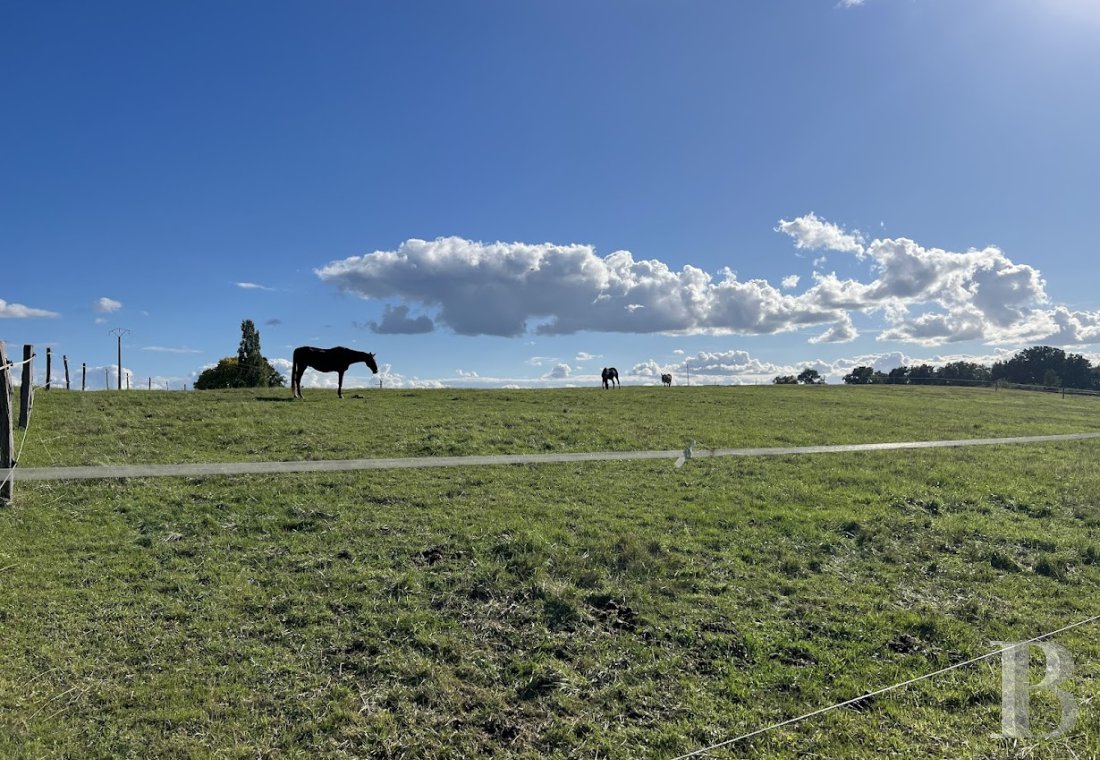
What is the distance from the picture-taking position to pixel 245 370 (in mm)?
68875

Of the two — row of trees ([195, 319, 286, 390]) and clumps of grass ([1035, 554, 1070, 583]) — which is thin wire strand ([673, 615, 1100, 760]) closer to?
clumps of grass ([1035, 554, 1070, 583])

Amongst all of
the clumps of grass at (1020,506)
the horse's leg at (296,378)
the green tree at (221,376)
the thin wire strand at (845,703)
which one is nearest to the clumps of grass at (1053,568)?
the thin wire strand at (845,703)

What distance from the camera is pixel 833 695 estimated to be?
5.01 m

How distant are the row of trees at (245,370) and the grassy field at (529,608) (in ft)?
189

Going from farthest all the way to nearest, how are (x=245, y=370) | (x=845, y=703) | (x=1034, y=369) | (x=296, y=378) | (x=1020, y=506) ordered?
(x=1034, y=369) < (x=245, y=370) < (x=296, y=378) < (x=1020, y=506) < (x=845, y=703)

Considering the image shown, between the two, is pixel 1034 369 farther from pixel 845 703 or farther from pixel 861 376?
pixel 845 703

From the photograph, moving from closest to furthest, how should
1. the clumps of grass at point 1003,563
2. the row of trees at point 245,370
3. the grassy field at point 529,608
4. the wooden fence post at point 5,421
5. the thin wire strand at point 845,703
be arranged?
the thin wire strand at point 845,703 → the grassy field at point 529,608 → the clumps of grass at point 1003,563 → the wooden fence post at point 5,421 → the row of trees at point 245,370

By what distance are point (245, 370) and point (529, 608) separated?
71328 mm

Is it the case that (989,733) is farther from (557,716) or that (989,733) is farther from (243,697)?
(243,697)

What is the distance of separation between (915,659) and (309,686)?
535cm

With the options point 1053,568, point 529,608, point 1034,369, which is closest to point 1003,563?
point 1053,568

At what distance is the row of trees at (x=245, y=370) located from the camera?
66938 mm

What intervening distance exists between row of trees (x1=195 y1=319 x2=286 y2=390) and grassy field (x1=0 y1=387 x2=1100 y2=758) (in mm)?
57671

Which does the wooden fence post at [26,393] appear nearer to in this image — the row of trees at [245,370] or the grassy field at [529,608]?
the grassy field at [529,608]
